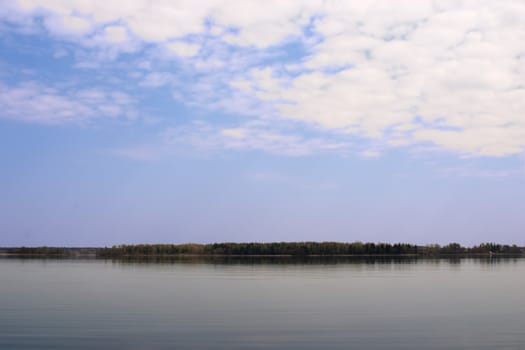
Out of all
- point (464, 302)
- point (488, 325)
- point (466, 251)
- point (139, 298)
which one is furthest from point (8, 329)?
point (466, 251)

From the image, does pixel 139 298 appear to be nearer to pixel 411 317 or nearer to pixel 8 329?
pixel 8 329

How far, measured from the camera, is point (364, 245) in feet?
426

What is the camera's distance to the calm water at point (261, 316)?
18.8 metres

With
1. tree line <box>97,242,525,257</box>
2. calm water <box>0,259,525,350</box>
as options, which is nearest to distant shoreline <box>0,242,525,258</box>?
tree line <box>97,242,525,257</box>

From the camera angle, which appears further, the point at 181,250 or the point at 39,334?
the point at 181,250

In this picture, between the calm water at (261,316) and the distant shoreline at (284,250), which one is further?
the distant shoreline at (284,250)

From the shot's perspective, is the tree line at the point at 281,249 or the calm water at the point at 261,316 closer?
the calm water at the point at 261,316

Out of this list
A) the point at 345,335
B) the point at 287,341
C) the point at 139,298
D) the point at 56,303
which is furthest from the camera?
the point at 139,298

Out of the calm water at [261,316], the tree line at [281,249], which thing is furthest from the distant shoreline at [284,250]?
the calm water at [261,316]

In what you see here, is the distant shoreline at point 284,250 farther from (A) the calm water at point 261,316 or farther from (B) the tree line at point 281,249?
(A) the calm water at point 261,316

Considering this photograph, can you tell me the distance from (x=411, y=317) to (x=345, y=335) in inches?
216

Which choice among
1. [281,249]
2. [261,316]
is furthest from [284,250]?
[261,316]

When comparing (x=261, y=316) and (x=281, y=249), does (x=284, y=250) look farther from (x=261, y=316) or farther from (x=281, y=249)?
(x=261, y=316)

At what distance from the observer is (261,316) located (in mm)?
24469
